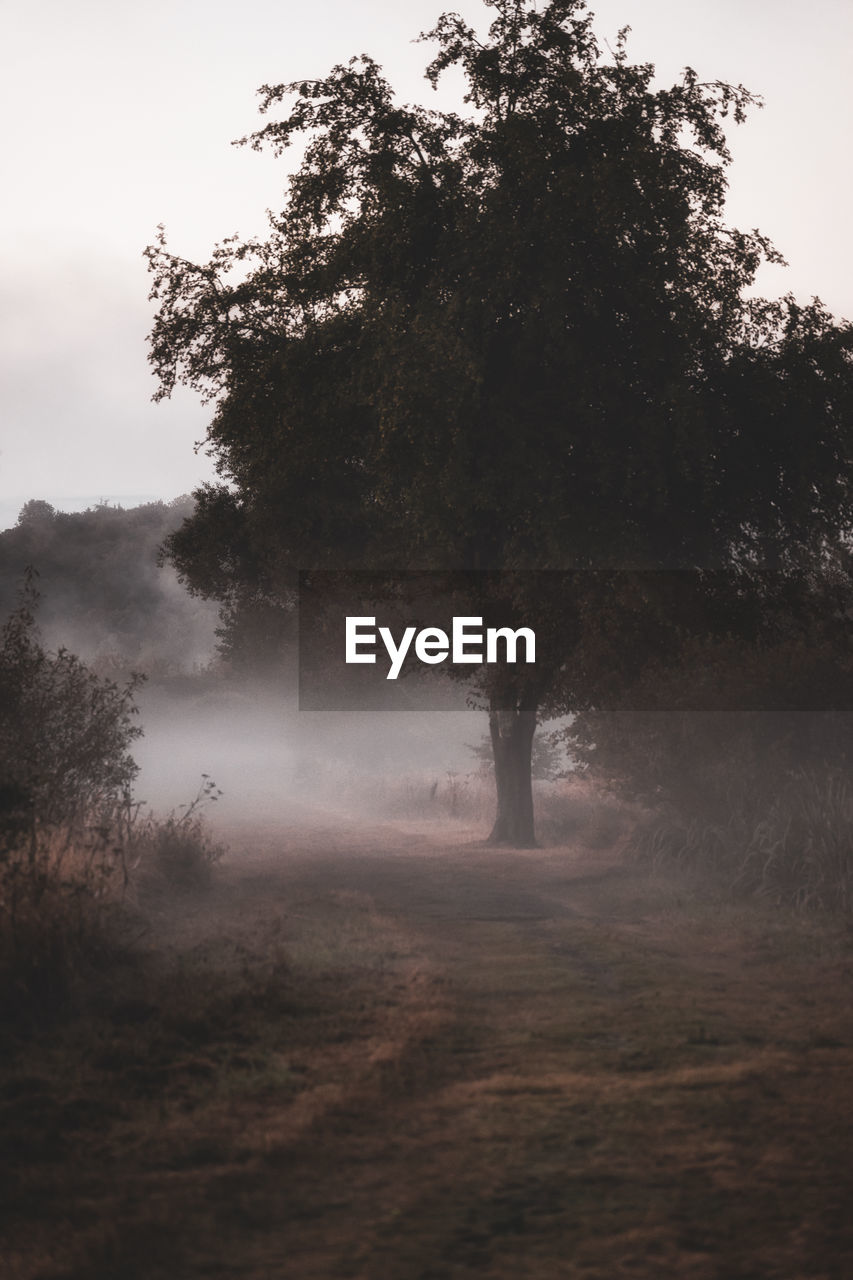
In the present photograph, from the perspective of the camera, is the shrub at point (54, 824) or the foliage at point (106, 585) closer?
the shrub at point (54, 824)

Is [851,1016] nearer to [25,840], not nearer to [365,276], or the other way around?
[25,840]

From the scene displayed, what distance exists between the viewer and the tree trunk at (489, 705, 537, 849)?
72.9ft

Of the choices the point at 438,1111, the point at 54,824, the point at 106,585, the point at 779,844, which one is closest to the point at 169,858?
the point at 54,824

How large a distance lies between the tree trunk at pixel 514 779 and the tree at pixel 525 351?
3.35ft

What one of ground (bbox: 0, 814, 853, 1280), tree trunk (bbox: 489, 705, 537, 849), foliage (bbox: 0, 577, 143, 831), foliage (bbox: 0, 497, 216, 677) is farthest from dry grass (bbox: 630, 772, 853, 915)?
foliage (bbox: 0, 497, 216, 677)

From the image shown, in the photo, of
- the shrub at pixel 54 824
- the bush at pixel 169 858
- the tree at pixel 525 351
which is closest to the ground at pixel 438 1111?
the shrub at pixel 54 824

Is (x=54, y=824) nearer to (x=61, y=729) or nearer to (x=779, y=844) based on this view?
(x=61, y=729)

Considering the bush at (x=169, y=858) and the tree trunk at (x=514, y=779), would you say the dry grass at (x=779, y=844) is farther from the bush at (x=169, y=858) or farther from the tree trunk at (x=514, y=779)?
the bush at (x=169, y=858)

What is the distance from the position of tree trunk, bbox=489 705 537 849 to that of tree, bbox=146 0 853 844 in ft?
3.35

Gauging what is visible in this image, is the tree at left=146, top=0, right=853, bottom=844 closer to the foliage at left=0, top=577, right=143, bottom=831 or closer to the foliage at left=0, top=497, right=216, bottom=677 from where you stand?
the foliage at left=0, top=577, right=143, bottom=831

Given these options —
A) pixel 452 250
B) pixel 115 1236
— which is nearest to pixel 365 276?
pixel 452 250

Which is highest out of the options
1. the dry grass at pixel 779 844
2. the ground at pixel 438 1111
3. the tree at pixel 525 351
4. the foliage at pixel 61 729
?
the tree at pixel 525 351

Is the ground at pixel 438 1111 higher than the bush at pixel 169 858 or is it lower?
lower

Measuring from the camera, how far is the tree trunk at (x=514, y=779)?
22234mm
